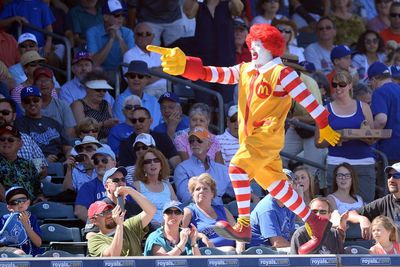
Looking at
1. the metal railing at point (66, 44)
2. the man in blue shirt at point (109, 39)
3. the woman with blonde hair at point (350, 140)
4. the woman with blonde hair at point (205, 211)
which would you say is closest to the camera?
the woman with blonde hair at point (205, 211)

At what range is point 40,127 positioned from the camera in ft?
42.2

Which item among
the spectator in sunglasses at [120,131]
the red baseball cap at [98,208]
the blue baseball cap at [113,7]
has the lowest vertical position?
the red baseball cap at [98,208]

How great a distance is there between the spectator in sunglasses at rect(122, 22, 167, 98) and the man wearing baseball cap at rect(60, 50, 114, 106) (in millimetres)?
534

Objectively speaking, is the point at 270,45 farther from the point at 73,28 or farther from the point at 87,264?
the point at 73,28

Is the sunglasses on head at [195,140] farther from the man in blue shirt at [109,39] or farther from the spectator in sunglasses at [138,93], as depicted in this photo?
the man in blue shirt at [109,39]

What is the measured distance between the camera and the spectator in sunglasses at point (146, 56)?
14414 millimetres

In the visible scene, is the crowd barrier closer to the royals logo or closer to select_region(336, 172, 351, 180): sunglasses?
the royals logo

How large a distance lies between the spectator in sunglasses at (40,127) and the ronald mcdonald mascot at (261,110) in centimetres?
383

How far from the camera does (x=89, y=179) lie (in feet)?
39.8

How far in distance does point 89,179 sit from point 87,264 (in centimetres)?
314

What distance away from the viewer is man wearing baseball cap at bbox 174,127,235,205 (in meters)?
12.3

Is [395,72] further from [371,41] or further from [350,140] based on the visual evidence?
[371,41]

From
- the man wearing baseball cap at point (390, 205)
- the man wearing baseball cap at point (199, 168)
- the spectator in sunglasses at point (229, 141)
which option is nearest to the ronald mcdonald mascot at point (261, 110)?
the man wearing baseball cap at point (390, 205)

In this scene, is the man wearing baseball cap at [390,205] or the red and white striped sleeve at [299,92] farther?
the man wearing baseball cap at [390,205]
